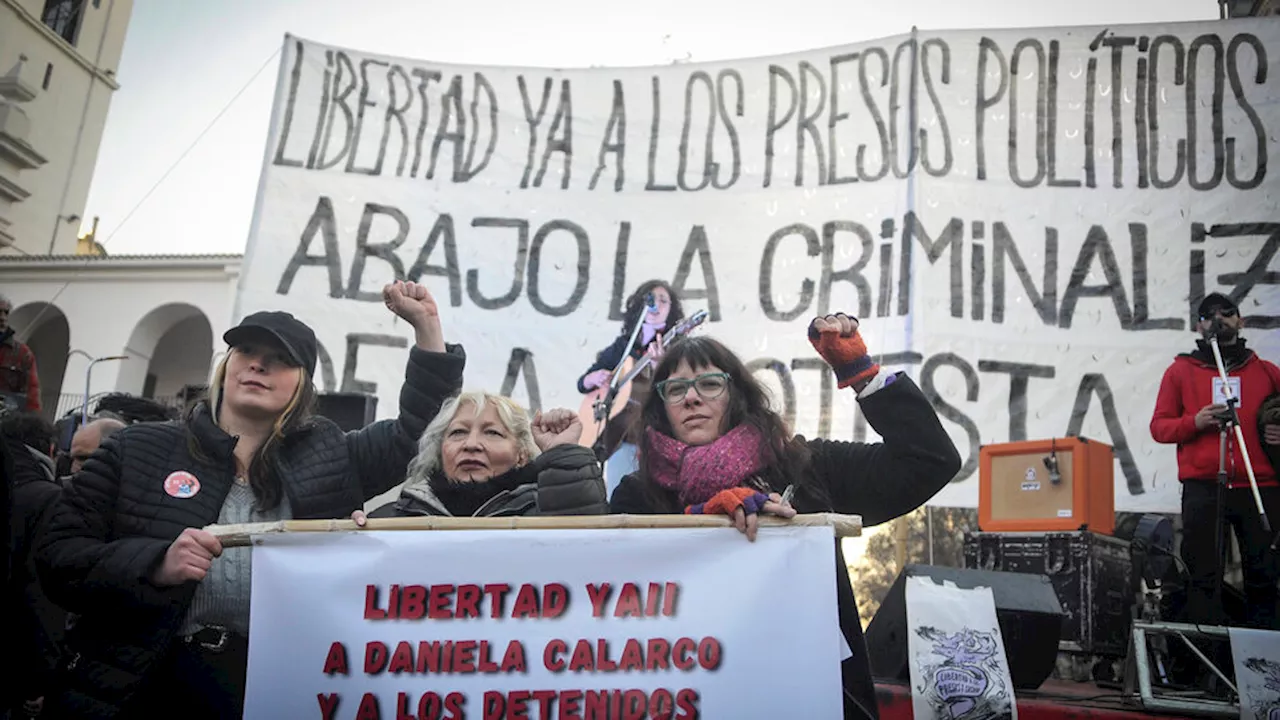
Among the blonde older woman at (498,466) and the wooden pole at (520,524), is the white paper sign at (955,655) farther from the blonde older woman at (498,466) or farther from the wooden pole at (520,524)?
the blonde older woman at (498,466)

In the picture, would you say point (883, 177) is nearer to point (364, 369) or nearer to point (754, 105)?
point (754, 105)

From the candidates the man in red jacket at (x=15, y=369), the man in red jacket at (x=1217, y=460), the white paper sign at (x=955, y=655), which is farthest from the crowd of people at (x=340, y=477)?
the man in red jacket at (x=15, y=369)

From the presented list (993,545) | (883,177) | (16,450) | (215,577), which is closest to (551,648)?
(215,577)

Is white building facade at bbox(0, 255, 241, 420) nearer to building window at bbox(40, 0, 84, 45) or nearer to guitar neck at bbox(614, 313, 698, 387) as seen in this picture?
building window at bbox(40, 0, 84, 45)

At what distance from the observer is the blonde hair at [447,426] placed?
104 inches

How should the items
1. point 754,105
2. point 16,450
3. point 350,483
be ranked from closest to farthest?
point 350,483 → point 16,450 → point 754,105

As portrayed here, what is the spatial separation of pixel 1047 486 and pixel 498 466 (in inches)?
124

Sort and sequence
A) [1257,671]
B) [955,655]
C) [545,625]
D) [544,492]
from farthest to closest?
[1257,671] → [955,655] → [544,492] → [545,625]

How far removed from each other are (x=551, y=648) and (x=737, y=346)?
334 centimetres

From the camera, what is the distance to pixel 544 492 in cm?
228

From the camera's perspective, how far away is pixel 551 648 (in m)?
2.00

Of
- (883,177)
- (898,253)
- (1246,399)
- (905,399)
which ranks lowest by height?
(905,399)

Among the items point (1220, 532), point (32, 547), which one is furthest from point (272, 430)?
point (1220, 532)

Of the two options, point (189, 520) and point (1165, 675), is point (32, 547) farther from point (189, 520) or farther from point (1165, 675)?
point (1165, 675)
